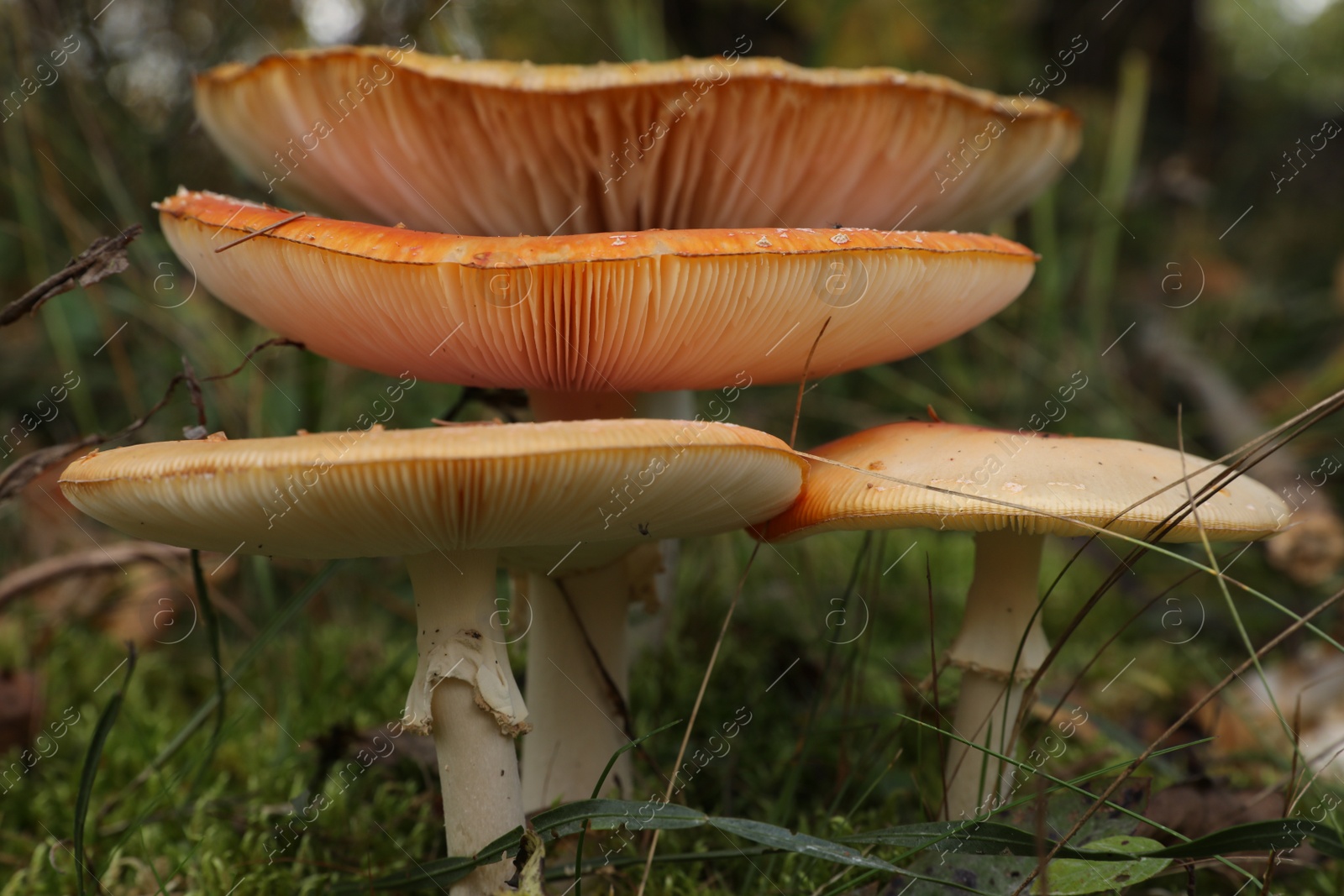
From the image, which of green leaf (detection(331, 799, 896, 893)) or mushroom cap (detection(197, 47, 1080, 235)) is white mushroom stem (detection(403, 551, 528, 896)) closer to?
green leaf (detection(331, 799, 896, 893))

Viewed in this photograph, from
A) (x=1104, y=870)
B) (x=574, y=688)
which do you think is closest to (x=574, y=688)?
(x=574, y=688)

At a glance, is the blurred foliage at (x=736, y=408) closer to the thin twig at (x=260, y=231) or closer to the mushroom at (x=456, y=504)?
the mushroom at (x=456, y=504)

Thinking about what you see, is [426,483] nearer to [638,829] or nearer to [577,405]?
[638,829]

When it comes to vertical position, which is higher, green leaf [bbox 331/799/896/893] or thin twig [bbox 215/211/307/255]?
thin twig [bbox 215/211/307/255]

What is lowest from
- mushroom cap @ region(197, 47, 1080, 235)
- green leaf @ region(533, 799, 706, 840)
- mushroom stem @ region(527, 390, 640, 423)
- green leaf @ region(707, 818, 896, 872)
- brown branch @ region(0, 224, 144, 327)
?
green leaf @ region(707, 818, 896, 872)

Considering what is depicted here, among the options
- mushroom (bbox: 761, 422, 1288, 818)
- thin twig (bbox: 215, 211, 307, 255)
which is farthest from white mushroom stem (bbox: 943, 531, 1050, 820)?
thin twig (bbox: 215, 211, 307, 255)

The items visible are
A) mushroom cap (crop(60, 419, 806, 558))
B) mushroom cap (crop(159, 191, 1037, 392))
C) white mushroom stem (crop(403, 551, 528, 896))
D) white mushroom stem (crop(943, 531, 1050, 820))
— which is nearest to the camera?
mushroom cap (crop(60, 419, 806, 558))
